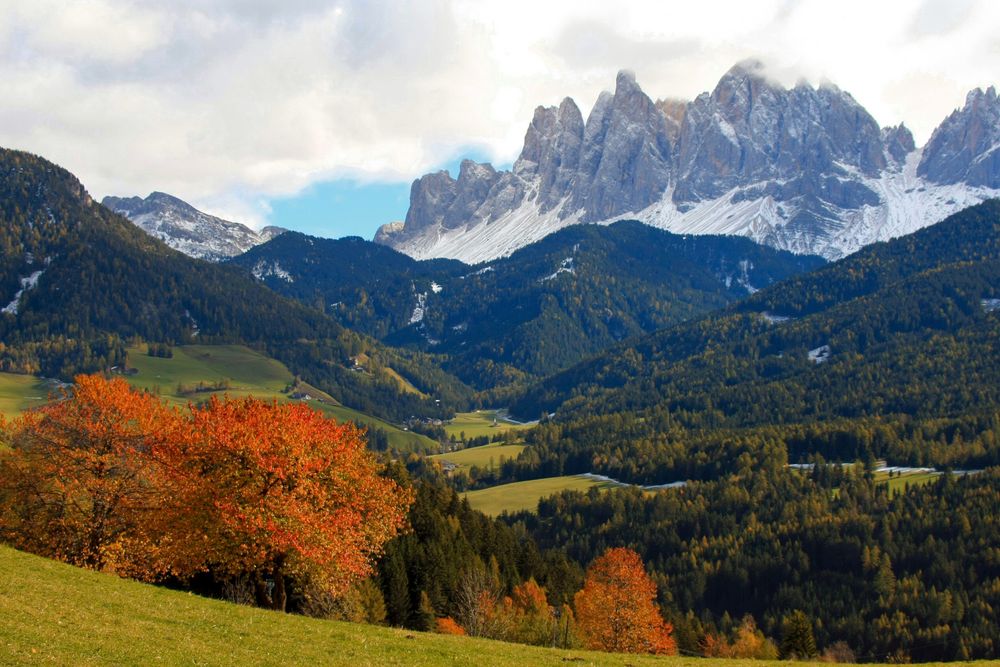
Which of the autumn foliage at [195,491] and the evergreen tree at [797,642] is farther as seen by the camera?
the evergreen tree at [797,642]

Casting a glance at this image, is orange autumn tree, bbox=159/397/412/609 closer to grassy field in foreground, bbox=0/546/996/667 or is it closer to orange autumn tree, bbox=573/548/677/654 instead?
grassy field in foreground, bbox=0/546/996/667

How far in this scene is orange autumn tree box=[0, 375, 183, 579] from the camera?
65.2 meters

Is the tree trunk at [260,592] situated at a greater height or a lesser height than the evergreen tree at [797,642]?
greater

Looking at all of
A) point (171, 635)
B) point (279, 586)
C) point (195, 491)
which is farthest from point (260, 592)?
point (171, 635)

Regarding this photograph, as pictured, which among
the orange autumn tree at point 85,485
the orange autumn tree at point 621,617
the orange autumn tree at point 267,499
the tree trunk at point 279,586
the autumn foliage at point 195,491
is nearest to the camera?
the orange autumn tree at point 267,499

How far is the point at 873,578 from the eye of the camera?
19062 cm

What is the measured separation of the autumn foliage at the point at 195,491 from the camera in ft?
195

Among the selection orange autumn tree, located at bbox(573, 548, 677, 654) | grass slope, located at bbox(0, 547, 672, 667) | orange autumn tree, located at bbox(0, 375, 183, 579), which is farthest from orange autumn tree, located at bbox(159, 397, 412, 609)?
orange autumn tree, located at bbox(573, 548, 677, 654)

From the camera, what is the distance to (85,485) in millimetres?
65188

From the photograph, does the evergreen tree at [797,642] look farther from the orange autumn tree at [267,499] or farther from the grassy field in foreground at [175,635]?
the orange autumn tree at [267,499]

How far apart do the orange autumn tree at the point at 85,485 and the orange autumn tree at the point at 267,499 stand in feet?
15.2

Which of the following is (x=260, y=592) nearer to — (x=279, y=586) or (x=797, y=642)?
(x=279, y=586)

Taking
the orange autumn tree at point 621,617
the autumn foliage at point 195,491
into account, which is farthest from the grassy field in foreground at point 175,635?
the orange autumn tree at point 621,617

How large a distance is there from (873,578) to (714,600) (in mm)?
32878
